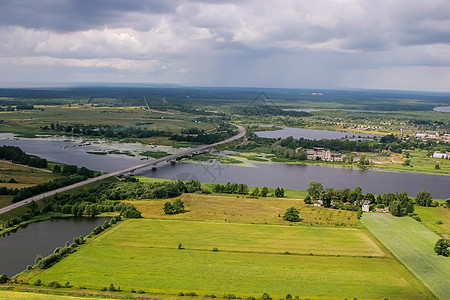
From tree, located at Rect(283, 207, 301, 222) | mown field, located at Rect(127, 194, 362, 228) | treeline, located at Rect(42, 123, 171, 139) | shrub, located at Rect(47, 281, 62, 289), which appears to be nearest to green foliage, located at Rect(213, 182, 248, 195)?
mown field, located at Rect(127, 194, 362, 228)

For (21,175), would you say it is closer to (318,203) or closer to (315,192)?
(315,192)

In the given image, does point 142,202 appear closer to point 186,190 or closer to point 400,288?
point 186,190

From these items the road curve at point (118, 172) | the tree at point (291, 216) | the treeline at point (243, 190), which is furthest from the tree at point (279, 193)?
the road curve at point (118, 172)

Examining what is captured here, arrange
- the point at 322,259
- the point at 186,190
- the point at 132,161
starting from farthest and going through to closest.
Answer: the point at 132,161 → the point at 186,190 → the point at 322,259

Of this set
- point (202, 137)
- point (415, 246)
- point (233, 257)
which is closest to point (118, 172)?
point (233, 257)

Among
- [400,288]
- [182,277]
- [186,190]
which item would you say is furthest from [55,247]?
[400,288]

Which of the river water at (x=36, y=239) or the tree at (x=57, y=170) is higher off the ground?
the tree at (x=57, y=170)

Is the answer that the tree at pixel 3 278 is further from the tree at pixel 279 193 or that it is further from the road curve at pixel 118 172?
the tree at pixel 279 193
